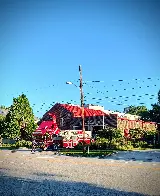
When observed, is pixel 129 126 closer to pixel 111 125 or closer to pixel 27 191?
pixel 111 125

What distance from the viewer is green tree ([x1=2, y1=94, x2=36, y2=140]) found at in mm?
48031

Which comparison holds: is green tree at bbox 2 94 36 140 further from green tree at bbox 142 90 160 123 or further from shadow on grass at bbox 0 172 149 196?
green tree at bbox 142 90 160 123

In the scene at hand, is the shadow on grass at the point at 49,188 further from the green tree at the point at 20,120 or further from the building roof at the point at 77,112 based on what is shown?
the building roof at the point at 77,112

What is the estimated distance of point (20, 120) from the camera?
4988 centimetres

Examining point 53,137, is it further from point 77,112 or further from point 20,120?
point 77,112

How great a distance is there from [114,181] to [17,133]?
40866 mm

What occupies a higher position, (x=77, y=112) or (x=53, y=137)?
(x=77, y=112)

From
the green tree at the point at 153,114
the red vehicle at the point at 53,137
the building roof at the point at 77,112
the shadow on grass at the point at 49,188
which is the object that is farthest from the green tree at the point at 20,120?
the green tree at the point at 153,114

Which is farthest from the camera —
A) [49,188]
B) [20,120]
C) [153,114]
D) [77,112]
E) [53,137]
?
[153,114]

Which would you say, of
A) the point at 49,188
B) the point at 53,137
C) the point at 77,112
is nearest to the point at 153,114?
the point at 77,112

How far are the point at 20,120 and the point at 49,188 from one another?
1675 inches

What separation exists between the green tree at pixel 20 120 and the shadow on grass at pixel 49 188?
3906 cm

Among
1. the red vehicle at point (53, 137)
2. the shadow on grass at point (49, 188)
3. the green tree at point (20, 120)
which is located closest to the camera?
the shadow on grass at point (49, 188)

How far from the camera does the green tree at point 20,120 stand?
48.0 m
